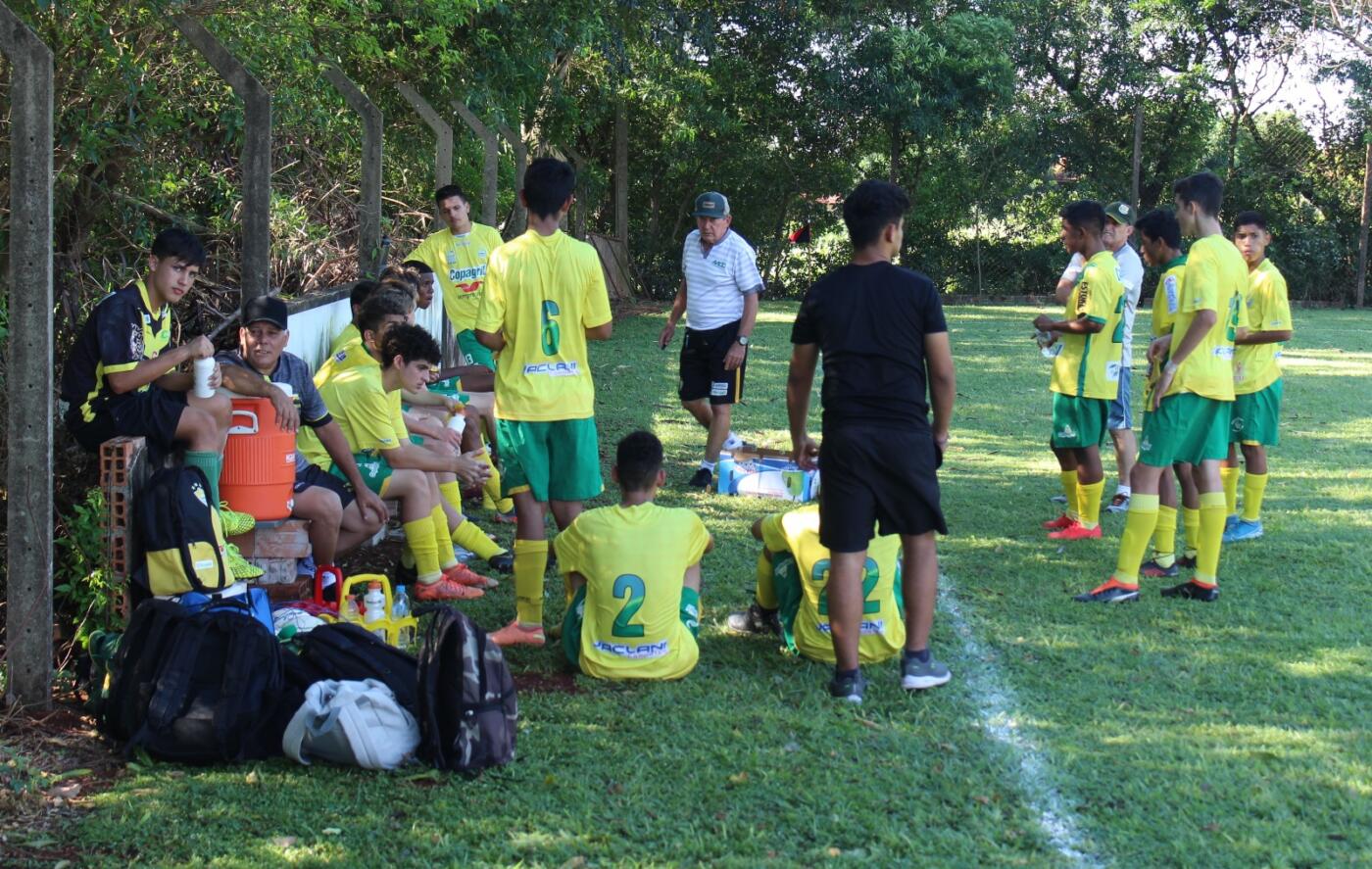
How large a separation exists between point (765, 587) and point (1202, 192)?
2775mm

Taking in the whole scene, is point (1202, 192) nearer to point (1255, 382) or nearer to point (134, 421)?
point (1255, 382)

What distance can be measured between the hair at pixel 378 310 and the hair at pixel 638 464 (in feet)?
6.30

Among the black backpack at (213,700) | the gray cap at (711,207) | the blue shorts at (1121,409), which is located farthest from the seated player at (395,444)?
the blue shorts at (1121,409)

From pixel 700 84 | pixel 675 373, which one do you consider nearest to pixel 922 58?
pixel 700 84

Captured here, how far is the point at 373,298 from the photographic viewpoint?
258 inches

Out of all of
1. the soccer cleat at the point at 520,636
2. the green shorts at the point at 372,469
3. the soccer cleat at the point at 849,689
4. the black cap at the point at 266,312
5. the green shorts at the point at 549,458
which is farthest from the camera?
the green shorts at the point at 372,469

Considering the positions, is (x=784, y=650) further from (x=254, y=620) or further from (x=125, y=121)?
(x=125, y=121)

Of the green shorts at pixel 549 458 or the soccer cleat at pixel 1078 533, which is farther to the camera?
the soccer cleat at pixel 1078 533

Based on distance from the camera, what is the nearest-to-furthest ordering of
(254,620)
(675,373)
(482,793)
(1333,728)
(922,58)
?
1. (482,793)
2. (254,620)
3. (1333,728)
4. (675,373)
5. (922,58)

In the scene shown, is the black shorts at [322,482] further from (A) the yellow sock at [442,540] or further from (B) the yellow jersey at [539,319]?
(B) the yellow jersey at [539,319]

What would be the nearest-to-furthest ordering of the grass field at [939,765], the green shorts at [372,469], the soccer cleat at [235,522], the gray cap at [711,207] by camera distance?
the grass field at [939,765] < the soccer cleat at [235,522] < the green shorts at [372,469] < the gray cap at [711,207]

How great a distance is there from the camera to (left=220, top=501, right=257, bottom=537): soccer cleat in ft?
17.7

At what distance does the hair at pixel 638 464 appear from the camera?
5133 mm

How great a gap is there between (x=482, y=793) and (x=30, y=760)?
1402 mm
